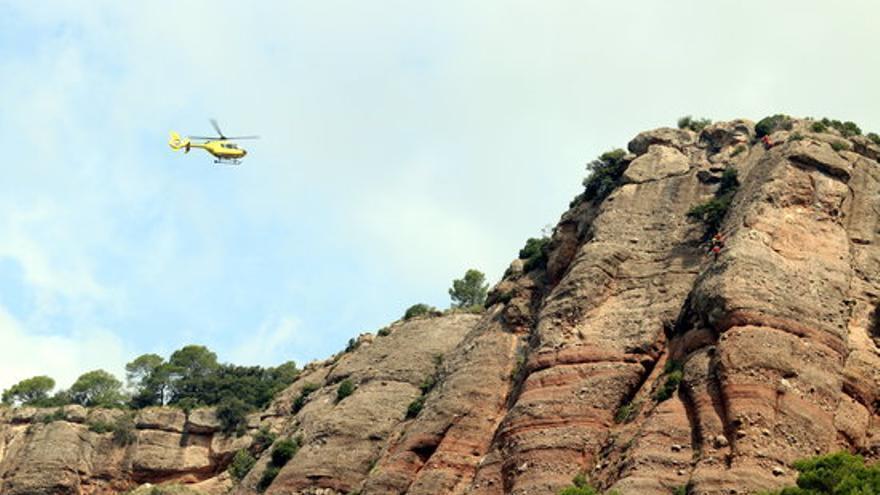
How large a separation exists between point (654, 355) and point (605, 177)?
699 inches

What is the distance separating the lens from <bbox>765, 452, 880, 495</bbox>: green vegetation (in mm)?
48531

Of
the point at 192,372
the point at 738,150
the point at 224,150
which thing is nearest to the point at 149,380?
the point at 192,372

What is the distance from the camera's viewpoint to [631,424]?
58.9 metres

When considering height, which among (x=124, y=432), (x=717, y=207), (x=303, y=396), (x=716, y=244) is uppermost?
(x=717, y=207)

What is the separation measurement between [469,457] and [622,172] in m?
19.6

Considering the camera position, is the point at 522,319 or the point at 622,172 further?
the point at 622,172

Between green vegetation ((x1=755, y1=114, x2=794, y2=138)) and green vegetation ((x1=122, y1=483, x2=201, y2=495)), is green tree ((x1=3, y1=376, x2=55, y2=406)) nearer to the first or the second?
green vegetation ((x1=122, y1=483, x2=201, y2=495))

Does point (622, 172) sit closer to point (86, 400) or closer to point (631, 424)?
point (631, 424)

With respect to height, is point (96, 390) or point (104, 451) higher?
point (96, 390)

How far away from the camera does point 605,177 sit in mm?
78250

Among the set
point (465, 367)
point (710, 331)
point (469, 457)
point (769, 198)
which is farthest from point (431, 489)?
point (769, 198)

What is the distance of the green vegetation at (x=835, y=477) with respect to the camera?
4853 cm

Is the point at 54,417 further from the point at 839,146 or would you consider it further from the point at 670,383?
the point at 839,146

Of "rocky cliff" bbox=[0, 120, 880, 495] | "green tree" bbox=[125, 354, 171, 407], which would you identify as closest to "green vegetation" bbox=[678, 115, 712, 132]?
"rocky cliff" bbox=[0, 120, 880, 495]
